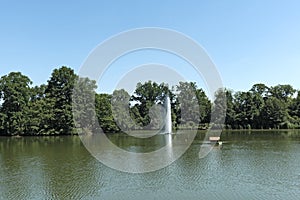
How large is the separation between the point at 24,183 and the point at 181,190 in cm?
757

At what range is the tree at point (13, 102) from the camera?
51.3 m

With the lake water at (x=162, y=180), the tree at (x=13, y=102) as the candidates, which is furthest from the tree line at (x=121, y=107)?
the lake water at (x=162, y=180)

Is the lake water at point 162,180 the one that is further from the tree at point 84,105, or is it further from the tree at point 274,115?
the tree at point 274,115

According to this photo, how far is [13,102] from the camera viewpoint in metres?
51.8

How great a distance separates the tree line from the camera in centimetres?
5162

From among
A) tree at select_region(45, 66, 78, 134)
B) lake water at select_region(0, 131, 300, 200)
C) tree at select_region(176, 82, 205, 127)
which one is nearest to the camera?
lake water at select_region(0, 131, 300, 200)

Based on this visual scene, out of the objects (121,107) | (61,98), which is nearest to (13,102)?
(61,98)

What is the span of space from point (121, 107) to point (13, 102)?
18962mm

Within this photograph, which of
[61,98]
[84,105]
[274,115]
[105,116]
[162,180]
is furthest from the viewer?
[274,115]

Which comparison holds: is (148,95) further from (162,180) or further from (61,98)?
(162,180)

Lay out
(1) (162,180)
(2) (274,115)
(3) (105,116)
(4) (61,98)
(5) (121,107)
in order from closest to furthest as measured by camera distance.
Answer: (1) (162,180) → (4) (61,98) → (3) (105,116) → (5) (121,107) → (2) (274,115)

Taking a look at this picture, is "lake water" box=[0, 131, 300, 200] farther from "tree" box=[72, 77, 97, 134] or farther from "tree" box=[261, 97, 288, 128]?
"tree" box=[261, 97, 288, 128]

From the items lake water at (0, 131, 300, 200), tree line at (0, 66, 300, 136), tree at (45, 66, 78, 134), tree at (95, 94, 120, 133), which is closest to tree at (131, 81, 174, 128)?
tree line at (0, 66, 300, 136)

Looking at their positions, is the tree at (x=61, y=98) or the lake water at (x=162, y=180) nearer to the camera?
the lake water at (x=162, y=180)
